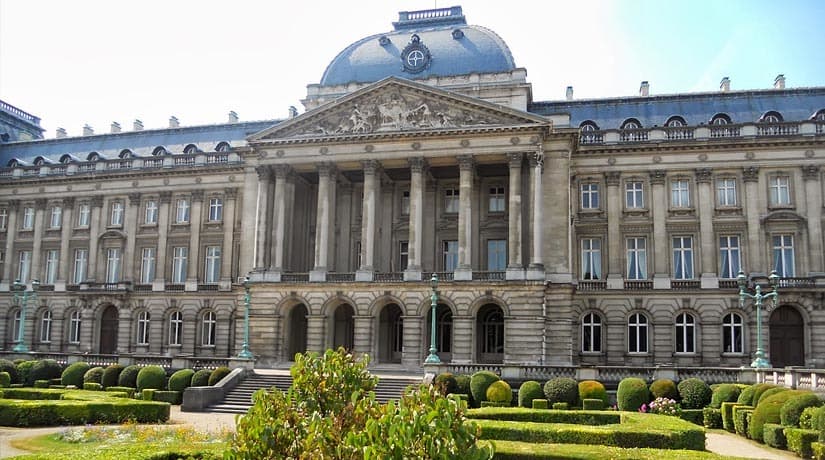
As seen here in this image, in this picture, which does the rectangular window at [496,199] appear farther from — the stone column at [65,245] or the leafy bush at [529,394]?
the stone column at [65,245]

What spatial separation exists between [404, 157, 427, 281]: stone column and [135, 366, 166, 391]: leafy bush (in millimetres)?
15907

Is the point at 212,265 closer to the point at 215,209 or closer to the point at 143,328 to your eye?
the point at 215,209

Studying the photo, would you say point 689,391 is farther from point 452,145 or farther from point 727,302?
point 452,145

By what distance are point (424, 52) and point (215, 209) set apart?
20.5 m

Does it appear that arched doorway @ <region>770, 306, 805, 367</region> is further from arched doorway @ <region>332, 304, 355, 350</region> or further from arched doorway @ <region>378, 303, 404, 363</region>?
arched doorway @ <region>332, 304, 355, 350</region>

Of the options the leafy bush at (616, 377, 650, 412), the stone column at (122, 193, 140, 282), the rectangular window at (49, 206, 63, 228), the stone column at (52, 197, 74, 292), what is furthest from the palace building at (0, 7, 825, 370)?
the leafy bush at (616, 377, 650, 412)

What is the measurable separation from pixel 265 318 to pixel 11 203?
30.4m

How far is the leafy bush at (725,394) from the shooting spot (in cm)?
3328

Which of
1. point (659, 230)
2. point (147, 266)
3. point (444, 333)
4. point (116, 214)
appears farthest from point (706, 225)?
point (116, 214)

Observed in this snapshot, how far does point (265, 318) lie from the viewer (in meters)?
50.9

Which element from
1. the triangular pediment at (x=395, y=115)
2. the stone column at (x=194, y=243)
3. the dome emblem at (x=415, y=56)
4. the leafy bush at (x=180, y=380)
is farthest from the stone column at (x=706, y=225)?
the stone column at (x=194, y=243)

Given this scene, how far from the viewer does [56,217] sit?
6488cm

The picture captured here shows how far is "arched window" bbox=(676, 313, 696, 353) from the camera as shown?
50125 millimetres

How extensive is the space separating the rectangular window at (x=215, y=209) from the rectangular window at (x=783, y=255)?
40.2m
